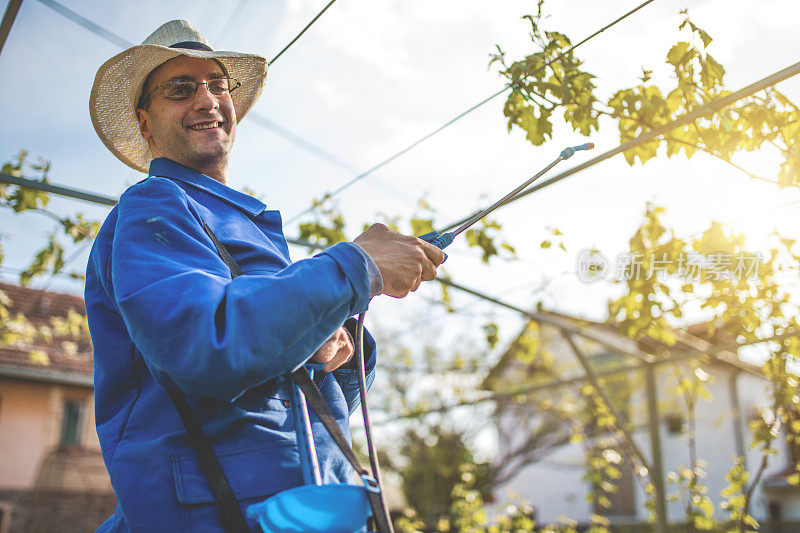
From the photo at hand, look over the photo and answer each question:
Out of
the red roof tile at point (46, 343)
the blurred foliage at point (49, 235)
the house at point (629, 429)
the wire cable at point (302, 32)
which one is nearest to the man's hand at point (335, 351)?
the wire cable at point (302, 32)

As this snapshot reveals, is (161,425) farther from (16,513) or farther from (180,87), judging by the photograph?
(16,513)

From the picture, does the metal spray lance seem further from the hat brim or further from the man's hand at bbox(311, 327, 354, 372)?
the hat brim

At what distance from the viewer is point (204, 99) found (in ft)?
5.34

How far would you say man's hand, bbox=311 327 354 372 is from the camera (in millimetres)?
1292

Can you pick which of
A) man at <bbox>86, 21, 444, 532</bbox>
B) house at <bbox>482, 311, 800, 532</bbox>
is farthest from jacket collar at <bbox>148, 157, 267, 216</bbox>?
house at <bbox>482, 311, 800, 532</bbox>

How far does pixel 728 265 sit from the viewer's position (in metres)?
3.90

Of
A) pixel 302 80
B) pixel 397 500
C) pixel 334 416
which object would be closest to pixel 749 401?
pixel 397 500

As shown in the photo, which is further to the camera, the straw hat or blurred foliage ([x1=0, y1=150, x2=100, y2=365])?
blurred foliage ([x1=0, y1=150, x2=100, y2=365])

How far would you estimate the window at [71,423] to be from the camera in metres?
12.1

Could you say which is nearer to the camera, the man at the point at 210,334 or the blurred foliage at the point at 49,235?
the man at the point at 210,334

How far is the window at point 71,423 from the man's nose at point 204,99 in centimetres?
1214

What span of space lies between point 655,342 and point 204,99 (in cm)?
702

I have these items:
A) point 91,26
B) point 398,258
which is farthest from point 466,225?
point 91,26

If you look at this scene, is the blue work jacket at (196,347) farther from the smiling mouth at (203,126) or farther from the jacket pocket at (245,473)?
the smiling mouth at (203,126)
